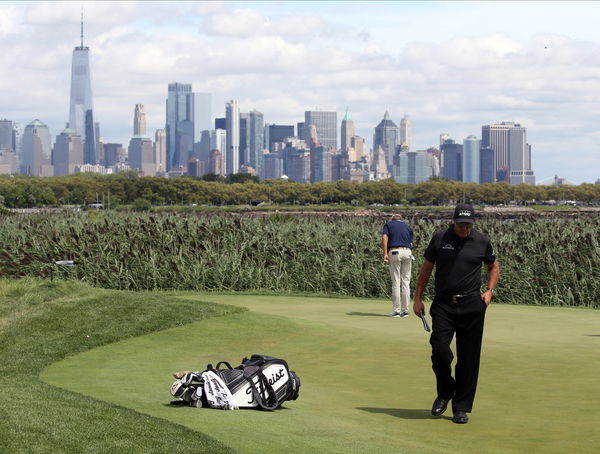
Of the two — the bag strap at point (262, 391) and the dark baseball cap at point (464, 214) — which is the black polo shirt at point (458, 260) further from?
the bag strap at point (262, 391)

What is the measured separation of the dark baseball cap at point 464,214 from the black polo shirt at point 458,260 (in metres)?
0.18

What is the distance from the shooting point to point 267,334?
16.1m

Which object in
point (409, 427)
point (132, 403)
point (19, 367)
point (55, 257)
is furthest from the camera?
point (55, 257)

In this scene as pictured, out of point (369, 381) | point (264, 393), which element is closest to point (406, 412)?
point (264, 393)

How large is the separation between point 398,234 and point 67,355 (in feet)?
24.0

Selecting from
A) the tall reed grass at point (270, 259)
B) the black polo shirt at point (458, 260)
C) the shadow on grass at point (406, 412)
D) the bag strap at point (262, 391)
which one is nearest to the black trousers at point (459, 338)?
the black polo shirt at point (458, 260)

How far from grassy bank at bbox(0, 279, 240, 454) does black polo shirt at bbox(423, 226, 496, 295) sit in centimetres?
298

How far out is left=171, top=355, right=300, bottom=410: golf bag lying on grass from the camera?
1037cm

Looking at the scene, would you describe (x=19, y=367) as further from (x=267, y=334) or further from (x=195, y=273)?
→ (x=195, y=273)

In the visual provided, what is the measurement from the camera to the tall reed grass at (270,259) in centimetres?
2567

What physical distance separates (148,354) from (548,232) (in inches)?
744

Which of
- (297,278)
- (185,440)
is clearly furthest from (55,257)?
(185,440)

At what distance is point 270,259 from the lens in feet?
93.7

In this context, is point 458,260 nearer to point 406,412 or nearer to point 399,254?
point 406,412
